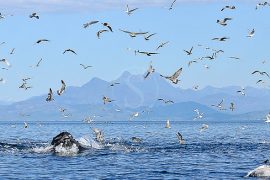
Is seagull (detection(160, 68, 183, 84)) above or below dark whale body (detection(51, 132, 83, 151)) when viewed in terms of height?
above

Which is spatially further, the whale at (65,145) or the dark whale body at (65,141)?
the dark whale body at (65,141)

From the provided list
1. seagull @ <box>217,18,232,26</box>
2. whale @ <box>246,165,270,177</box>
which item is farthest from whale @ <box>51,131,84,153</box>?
seagull @ <box>217,18,232,26</box>

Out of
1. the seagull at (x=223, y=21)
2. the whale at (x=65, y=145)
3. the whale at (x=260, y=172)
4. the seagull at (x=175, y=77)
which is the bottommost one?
the whale at (x=260, y=172)

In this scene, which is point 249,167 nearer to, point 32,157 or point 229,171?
point 229,171

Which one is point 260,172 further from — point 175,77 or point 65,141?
point 65,141

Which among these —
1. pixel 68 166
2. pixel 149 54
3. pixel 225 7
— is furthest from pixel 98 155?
pixel 149 54

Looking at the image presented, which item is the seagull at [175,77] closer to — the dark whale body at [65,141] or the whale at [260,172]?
the whale at [260,172]

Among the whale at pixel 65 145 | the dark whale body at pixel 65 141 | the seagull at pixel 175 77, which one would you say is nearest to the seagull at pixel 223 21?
the seagull at pixel 175 77

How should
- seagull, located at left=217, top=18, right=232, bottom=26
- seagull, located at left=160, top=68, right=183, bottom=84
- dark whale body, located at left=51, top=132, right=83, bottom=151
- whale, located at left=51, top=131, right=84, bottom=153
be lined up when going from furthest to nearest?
dark whale body, located at left=51, top=132, right=83, bottom=151 < whale, located at left=51, top=131, right=84, bottom=153 < seagull, located at left=217, top=18, right=232, bottom=26 < seagull, located at left=160, top=68, right=183, bottom=84

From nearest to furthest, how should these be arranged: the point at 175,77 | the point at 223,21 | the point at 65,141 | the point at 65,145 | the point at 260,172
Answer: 1. the point at 175,77
2. the point at 260,172
3. the point at 223,21
4. the point at 65,145
5. the point at 65,141

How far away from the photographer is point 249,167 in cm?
5581

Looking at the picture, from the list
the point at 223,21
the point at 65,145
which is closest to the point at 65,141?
the point at 65,145

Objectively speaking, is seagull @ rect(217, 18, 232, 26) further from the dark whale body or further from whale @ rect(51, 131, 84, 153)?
the dark whale body

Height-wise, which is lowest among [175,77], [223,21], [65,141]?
[65,141]
